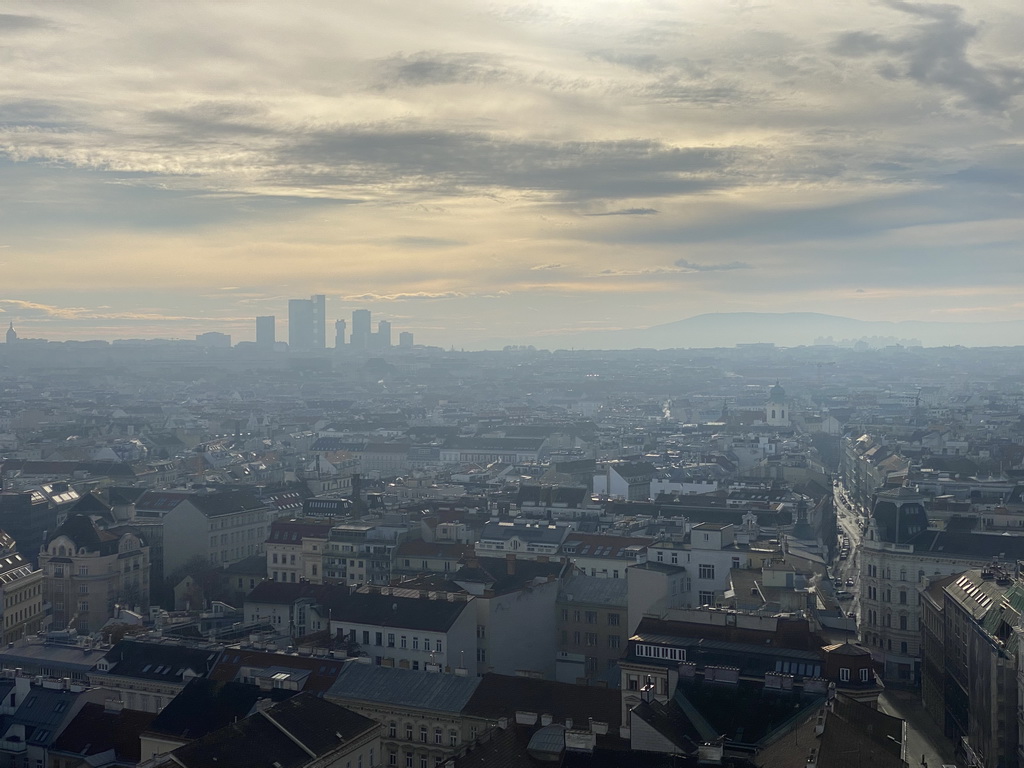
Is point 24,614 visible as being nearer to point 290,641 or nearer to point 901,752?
point 290,641

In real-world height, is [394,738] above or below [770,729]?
below

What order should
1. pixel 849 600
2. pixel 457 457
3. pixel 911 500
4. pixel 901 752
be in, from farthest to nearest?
pixel 457 457 → pixel 849 600 → pixel 911 500 → pixel 901 752

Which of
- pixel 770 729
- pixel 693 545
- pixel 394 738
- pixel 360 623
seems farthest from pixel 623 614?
pixel 770 729

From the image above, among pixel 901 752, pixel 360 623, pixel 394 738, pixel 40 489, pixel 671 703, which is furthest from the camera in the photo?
pixel 40 489

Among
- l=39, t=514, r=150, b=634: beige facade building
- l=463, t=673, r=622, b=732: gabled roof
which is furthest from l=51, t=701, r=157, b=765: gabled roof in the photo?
l=39, t=514, r=150, b=634: beige facade building

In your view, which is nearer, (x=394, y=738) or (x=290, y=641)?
(x=394, y=738)

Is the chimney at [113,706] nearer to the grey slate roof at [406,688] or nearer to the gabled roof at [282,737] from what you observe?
the grey slate roof at [406,688]

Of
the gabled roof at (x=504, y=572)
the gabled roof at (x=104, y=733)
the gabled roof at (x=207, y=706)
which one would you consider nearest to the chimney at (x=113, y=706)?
the gabled roof at (x=104, y=733)

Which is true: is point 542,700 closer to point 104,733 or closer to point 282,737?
point 282,737
